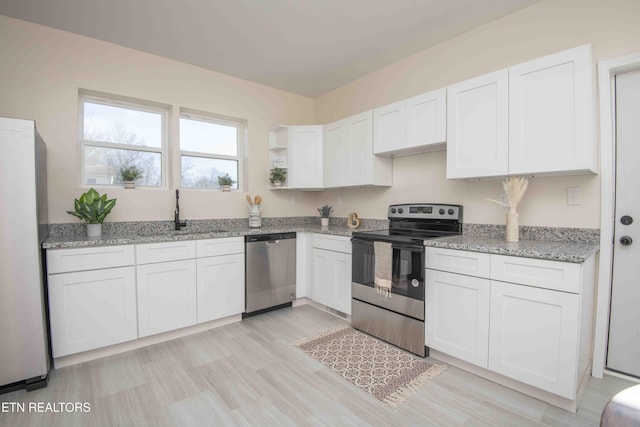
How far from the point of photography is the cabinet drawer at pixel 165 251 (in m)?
2.47

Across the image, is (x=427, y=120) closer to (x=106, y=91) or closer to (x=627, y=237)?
(x=627, y=237)

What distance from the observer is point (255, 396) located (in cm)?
187

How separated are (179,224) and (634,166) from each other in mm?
3778

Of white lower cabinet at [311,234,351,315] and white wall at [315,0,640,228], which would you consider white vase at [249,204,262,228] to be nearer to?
white lower cabinet at [311,234,351,315]

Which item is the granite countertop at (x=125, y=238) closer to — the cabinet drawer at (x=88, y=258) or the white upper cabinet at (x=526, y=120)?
the cabinet drawer at (x=88, y=258)

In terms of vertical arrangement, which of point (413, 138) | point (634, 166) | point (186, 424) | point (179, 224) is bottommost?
point (186, 424)

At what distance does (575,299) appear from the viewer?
1623mm

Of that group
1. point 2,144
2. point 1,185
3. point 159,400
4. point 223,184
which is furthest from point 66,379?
point 223,184

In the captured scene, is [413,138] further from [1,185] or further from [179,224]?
[1,185]

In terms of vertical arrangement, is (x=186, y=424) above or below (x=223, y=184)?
below

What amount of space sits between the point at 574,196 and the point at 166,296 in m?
3.33

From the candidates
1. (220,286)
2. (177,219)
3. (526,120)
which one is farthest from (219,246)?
(526,120)

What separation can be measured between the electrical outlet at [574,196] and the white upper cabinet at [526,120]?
0.56 ft

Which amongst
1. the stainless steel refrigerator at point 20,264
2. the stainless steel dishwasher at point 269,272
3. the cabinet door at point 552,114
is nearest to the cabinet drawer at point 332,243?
the stainless steel dishwasher at point 269,272
